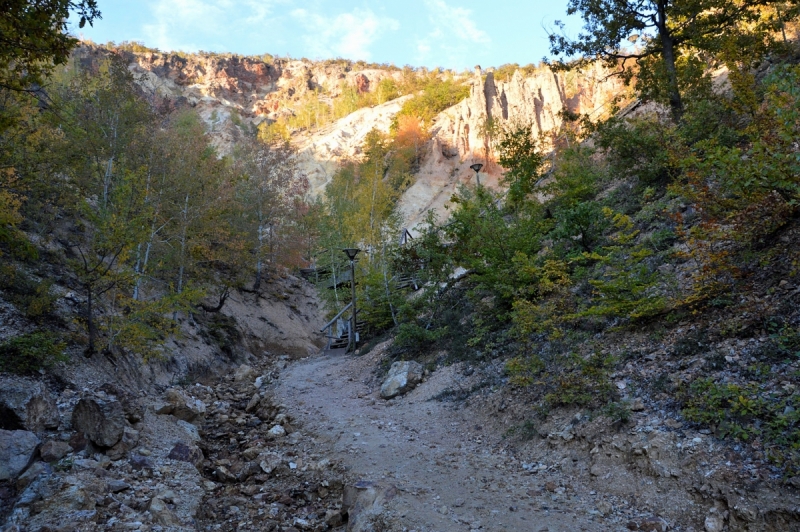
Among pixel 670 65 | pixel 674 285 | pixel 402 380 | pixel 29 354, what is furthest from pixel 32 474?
pixel 670 65

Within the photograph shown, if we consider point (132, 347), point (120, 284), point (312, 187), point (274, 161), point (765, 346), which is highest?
point (312, 187)

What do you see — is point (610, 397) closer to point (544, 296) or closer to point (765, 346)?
point (765, 346)

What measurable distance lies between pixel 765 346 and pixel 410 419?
5.37 m

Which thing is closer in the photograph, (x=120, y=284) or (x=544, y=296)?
(x=544, y=296)

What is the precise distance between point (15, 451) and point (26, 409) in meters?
1.13

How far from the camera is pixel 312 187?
174ft

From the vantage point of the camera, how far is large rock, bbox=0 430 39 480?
18.1 ft

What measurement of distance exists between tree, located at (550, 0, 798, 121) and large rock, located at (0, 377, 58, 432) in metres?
16.0

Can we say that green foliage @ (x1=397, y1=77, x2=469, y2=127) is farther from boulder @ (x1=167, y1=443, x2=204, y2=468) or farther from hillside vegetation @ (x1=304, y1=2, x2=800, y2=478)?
boulder @ (x1=167, y1=443, x2=204, y2=468)

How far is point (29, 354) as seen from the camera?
8227 millimetres

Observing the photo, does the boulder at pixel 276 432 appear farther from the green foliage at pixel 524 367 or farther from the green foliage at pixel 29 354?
the green foliage at pixel 524 367

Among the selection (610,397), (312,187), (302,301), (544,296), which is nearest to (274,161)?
(302,301)

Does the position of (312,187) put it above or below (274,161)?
above

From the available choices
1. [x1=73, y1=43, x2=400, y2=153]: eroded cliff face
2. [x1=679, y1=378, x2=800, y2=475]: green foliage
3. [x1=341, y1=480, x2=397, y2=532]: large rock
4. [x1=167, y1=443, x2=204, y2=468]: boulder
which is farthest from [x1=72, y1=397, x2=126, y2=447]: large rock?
[x1=73, y1=43, x2=400, y2=153]: eroded cliff face
